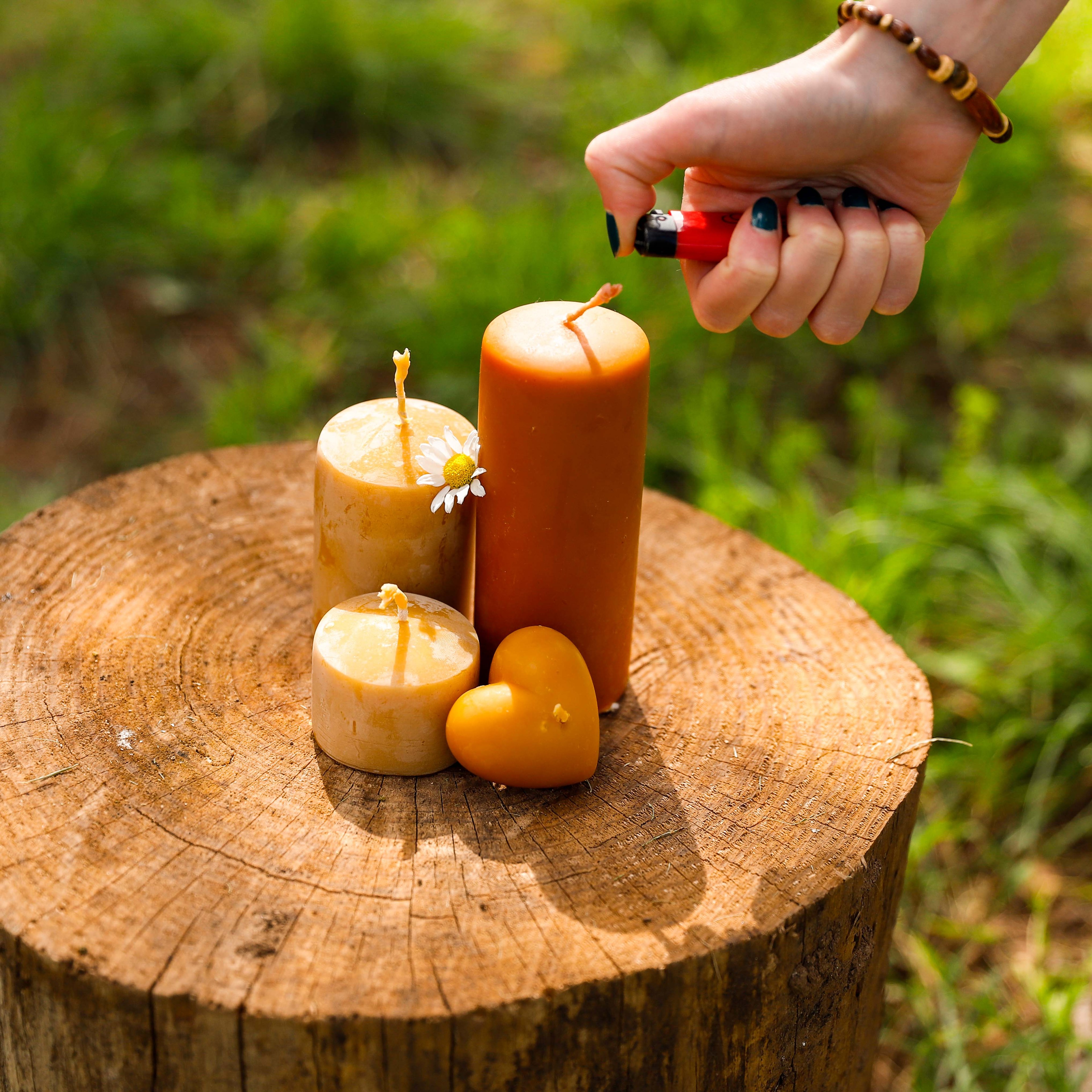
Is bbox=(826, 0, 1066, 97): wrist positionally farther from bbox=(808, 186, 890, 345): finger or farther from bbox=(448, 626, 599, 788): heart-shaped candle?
bbox=(448, 626, 599, 788): heart-shaped candle

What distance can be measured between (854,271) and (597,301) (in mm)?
266

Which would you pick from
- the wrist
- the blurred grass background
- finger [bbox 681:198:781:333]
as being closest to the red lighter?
finger [bbox 681:198:781:333]

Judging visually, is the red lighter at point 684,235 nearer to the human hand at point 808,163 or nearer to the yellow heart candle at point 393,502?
the human hand at point 808,163

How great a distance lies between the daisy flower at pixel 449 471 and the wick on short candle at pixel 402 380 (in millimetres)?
64

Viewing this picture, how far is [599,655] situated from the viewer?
4.41ft

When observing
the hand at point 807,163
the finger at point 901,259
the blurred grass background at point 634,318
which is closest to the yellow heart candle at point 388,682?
the hand at point 807,163

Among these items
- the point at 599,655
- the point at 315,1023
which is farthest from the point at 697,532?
the point at 315,1023

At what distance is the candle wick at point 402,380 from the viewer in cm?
127

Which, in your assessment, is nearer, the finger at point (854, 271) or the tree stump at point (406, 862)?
the tree stump at point (406, 862)

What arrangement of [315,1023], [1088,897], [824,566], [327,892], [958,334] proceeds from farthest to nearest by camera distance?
[958,334] → [824,566] → [1088,897] → [327,892] → [315,1023]

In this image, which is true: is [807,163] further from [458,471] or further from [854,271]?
[458,471]

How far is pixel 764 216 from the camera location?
47.3 inches

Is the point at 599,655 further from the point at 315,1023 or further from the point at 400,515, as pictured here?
the point at 315,1023

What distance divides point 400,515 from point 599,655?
0.28 m
